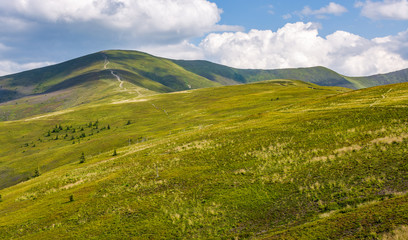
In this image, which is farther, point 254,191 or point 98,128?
point 98,128

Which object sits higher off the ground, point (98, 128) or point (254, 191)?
point (254, 191)

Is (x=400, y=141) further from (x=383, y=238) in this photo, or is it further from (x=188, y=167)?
(x=188, y=167)

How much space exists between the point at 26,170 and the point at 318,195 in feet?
354

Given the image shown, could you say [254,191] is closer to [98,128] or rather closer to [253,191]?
[253,191]

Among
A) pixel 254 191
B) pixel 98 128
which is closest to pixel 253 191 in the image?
pixel 254 191

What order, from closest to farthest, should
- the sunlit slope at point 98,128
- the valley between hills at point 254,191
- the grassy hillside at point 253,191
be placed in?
the valley between hills at point 254,191 → the grassy hillside at point 253,191 → the sunlit slope at point 98,128

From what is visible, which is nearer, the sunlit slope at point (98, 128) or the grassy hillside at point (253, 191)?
the grassy hillside at point (253, 191)

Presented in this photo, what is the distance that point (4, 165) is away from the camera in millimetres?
104875

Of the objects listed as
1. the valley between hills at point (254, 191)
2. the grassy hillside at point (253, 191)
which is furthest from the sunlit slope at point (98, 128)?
the grassy hillside at point (253, 191)

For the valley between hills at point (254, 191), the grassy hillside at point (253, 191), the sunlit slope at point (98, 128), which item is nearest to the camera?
the valley between hills at point (254, 191)

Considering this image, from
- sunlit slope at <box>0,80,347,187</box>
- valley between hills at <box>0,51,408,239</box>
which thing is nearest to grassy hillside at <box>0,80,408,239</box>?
valley between hills at <box>0,51,408,239</box>

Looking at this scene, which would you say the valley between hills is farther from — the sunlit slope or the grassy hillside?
the sunlit slope

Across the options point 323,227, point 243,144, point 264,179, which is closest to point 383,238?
point 323,227

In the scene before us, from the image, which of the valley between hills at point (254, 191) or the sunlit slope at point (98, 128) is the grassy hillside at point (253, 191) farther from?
the sunlit slope at point (98, 128)
